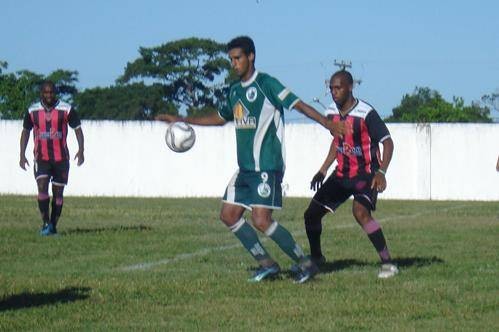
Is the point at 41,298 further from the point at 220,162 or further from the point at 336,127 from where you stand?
the point at 220,162

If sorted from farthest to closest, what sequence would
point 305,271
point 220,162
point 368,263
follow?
point 220,162
point 368,263
point 305,271

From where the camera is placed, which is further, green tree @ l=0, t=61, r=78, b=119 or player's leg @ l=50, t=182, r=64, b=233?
green tree @ l=0, t=61, r=78, b=119

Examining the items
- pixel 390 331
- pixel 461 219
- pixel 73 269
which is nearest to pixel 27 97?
pixel 461 219

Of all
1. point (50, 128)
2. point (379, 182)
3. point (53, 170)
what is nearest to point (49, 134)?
point (50, 128)

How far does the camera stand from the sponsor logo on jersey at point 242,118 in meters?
10.1

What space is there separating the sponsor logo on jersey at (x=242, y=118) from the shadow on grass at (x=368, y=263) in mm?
1757

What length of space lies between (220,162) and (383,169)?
87.6 ft

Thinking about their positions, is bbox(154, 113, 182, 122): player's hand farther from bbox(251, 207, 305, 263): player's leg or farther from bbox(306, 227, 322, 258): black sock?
bbox(306, 227, 322, 258): black sock

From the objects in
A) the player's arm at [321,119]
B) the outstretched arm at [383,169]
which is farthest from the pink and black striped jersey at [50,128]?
the player's arm at [321,119]

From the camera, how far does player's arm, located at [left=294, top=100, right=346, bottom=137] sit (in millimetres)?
9617

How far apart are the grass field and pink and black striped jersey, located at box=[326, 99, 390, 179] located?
90cm

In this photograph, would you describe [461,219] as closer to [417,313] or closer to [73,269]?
[73,269]

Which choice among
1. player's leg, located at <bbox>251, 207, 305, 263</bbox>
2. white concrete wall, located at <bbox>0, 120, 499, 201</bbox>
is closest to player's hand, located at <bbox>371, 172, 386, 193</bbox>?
player's leg, located at <bbox>251, 207, 305, 263</bbox>

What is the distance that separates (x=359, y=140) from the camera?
35.3 ft
